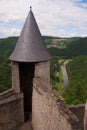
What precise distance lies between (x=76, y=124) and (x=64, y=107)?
1.02 m

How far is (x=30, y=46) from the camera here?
13.1 meters

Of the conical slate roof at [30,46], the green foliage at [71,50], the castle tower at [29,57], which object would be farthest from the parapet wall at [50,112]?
the green foliage at [71,50]

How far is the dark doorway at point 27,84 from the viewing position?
14148mm

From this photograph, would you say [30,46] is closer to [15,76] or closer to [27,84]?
[15,76]

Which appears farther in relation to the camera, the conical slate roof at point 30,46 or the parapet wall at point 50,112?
the conical slate roof at point 30,46

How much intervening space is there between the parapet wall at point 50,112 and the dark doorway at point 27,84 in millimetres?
2093

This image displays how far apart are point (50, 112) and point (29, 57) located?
13.0 ft

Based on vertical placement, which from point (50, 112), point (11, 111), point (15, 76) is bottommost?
point (11, 111)

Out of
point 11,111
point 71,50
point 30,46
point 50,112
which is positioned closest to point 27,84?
point 11,111

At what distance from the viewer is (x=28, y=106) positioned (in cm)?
1428

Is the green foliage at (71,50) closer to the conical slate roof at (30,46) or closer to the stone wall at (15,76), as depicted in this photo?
the conical slate roof at (30,46)

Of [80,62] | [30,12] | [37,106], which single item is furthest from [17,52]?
[80,62]

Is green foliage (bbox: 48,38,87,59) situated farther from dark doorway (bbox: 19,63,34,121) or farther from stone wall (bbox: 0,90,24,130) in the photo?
stone wall (bbox: 0,90,24,130)

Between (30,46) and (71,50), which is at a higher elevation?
(30,46)
